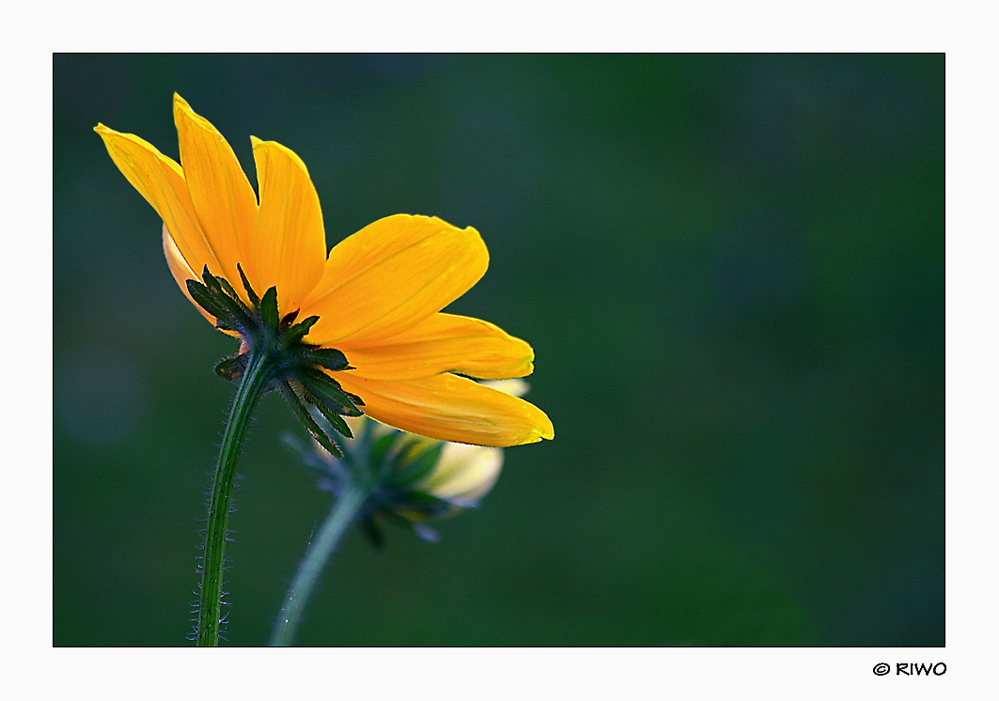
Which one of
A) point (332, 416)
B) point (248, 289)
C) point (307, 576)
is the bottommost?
point (307, 576)

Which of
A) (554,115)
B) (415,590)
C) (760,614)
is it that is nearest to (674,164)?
(554,115)

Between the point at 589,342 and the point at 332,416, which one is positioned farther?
the point at 589,342

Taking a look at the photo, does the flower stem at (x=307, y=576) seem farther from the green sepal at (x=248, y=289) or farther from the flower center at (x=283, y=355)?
the green sepal at (x=248, y=289)

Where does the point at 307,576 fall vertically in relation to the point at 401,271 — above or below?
below

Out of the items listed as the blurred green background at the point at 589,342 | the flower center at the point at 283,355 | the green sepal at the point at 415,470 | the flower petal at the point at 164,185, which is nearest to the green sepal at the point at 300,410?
the flower center at the point at 283,355

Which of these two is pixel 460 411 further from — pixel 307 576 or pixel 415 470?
pixel 415 470

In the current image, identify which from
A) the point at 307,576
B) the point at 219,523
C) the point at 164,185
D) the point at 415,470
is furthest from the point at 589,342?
the point at 219,523

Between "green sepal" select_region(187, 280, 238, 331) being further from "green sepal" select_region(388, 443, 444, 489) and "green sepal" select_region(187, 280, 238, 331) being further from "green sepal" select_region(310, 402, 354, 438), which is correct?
"green sepal" select_region(388, 443, 444, 489)
